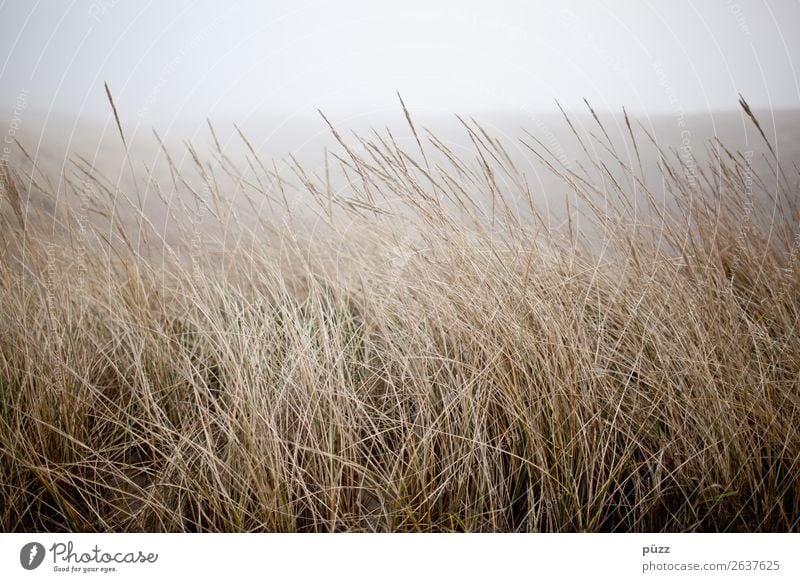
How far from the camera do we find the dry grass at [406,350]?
1.10 metres

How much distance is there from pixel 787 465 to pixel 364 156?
1.18 m

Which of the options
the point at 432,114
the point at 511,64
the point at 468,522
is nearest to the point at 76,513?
the point at 468,522

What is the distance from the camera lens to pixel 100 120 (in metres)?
1.27

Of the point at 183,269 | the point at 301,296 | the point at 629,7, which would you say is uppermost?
the point at 629,7

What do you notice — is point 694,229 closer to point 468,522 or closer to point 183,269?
point 468,522
